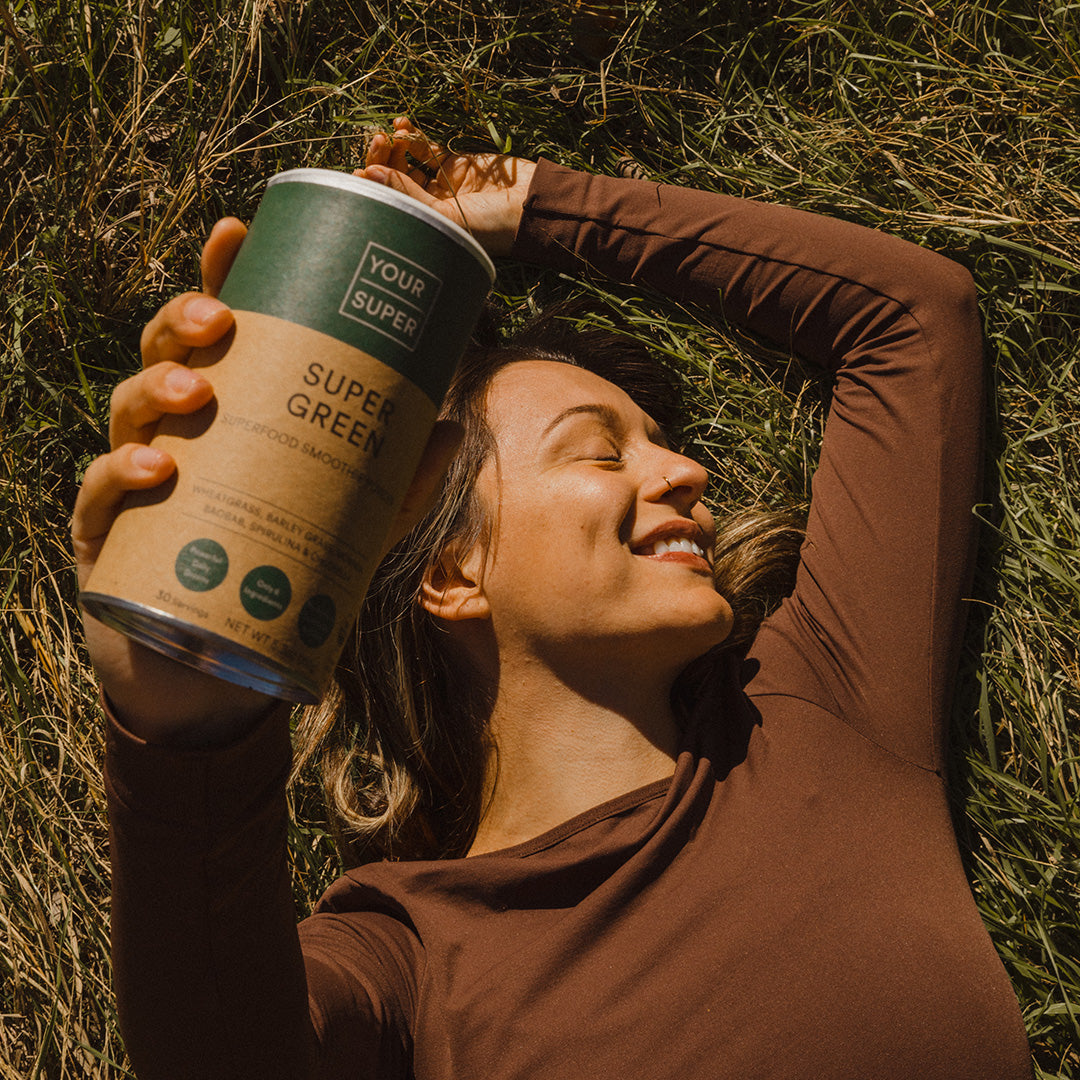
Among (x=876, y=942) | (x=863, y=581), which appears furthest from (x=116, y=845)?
(x=863, y=581)

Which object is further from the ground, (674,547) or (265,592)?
(265,592)

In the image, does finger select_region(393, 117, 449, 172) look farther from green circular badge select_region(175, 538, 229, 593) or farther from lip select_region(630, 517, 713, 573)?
green circular badge select_region(175, 538, 229, 593)

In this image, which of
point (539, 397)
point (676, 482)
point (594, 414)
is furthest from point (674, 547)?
point (539, 397)

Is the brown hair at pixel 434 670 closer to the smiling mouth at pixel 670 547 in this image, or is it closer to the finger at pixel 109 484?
the smiling mouth at pixel 670 547

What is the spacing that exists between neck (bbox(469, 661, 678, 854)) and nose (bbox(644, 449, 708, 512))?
0.39m

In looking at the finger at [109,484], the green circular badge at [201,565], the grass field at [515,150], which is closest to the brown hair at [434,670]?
the grass field at [515,150]

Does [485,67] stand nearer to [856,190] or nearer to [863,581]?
[856,190]

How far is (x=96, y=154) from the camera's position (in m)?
2.52

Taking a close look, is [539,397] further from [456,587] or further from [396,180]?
[396,180]

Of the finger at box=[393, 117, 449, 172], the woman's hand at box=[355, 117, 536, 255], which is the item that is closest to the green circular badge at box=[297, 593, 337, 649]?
the woman's hand at box=[355, 117, 536, 255]

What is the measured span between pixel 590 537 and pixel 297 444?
875mm

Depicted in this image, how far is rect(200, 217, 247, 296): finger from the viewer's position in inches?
50.0

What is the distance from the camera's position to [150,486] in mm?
1083

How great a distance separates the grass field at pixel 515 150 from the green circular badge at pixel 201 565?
1650mm
